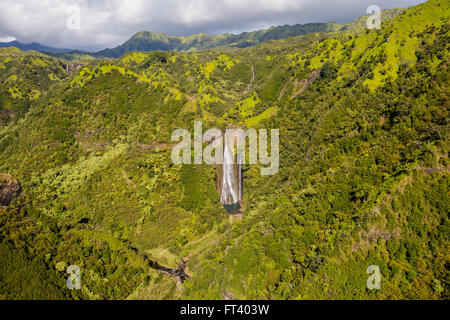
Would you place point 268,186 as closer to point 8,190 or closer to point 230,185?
point 230,185

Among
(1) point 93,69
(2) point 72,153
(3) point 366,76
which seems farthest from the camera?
(1) point 93,69

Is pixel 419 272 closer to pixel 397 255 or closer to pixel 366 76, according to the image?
pixel 397 255

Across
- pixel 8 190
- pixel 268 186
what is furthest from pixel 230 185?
pixel 8 190

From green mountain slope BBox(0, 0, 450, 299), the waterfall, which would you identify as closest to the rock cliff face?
green mountain slope BBox(0, 0, 450, 299)

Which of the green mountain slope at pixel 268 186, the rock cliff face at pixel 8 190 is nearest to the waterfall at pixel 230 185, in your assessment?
the green mountain slope at pixel 268 186

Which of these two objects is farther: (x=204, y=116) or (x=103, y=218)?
(x=204, y=116)

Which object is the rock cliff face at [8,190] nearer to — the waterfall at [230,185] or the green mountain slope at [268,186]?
the green mountain slope at [268,186]
